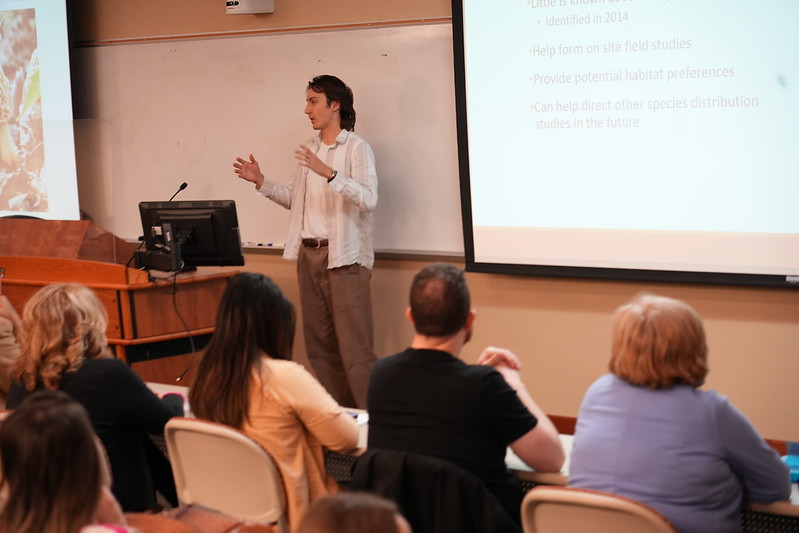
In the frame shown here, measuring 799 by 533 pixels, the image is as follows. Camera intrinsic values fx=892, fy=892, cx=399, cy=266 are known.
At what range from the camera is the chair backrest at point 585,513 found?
182 cm

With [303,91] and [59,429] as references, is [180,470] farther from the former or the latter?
[303,91]

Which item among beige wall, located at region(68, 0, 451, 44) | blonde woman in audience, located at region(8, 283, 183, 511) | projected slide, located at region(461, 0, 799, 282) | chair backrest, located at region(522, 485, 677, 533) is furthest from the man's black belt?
chair backrest, located at region(522, 485, 677, 533)

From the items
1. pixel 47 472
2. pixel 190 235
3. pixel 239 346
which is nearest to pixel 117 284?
pixel 190 235

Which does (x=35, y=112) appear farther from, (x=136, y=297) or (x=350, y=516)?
(x=350, y=516)

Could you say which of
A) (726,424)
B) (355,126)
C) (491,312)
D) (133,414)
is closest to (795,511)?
(726,424)

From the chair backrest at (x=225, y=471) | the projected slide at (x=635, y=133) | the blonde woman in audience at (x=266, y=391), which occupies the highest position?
the projected slide at (x=635, y=133)

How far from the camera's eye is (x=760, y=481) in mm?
2020

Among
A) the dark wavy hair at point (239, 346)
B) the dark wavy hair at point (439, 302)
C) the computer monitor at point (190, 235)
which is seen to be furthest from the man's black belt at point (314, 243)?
the dark wavy hair at point (439, 302)

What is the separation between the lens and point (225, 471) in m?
2.41

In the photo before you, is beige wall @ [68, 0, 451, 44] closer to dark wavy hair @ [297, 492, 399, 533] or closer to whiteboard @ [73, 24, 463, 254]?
→ whiteboard @ [73, 24, 463, 254]

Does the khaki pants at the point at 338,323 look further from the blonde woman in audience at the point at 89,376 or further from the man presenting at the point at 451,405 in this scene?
the man presenting at the point at 451,405

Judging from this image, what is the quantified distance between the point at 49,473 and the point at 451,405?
0.92m

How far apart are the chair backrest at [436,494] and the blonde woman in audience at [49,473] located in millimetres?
680

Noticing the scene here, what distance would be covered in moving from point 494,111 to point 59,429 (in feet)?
10.6
